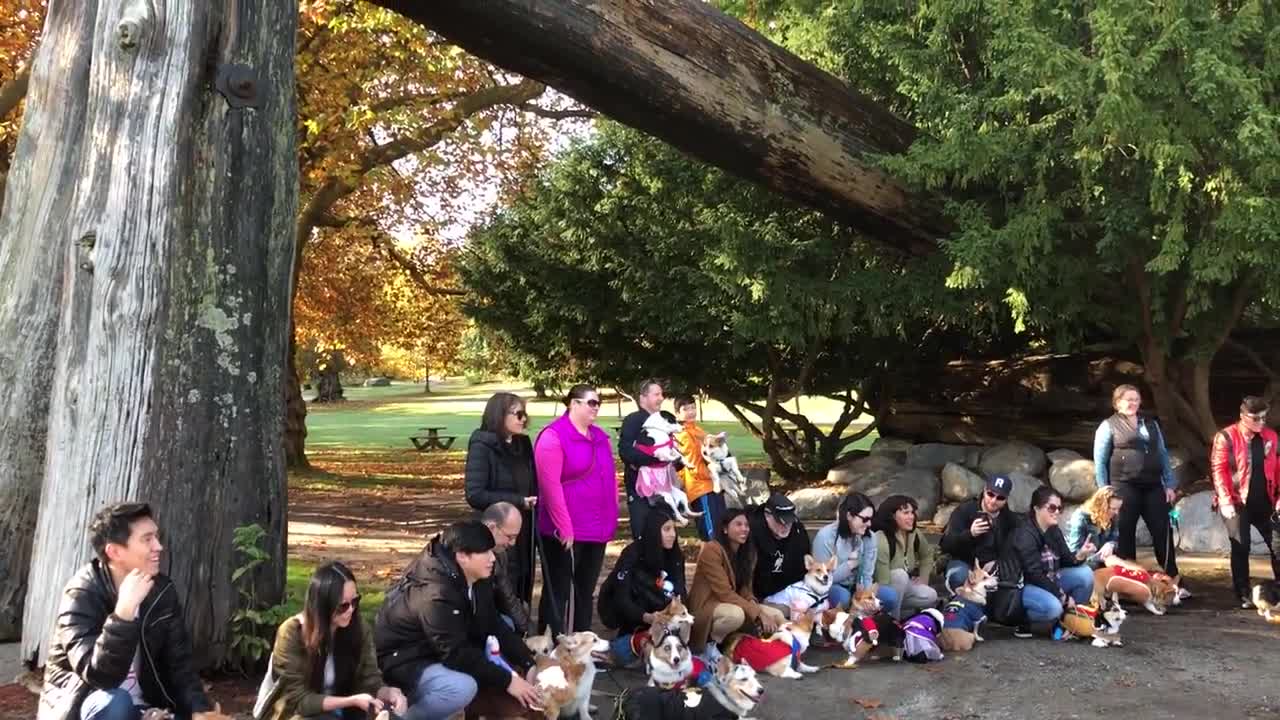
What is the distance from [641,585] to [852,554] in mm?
1617

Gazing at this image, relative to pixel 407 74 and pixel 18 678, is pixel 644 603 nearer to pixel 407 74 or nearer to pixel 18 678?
pixel 18 678

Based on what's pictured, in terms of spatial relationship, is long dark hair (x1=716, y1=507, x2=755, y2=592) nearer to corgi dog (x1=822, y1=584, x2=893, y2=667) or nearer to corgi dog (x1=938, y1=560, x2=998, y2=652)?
corgi dog (x1=822, y1=584, x2=893, y2=667)

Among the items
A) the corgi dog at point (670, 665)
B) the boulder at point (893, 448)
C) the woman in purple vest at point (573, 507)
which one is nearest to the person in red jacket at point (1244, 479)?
the woman in purple vest at point (573, 507)

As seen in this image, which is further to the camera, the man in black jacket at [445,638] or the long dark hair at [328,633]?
the man in black jacket at [445,638]

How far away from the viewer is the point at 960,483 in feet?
46.0

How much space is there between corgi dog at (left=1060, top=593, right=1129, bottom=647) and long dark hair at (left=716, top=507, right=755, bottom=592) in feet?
7.72

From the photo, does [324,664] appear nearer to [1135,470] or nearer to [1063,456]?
[1135,470]

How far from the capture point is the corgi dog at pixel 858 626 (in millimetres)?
6820

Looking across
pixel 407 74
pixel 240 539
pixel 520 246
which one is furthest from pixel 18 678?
pixel 407 74

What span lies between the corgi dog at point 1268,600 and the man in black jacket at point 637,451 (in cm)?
475

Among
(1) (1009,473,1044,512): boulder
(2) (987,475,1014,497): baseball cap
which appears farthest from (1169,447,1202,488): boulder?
(2) (987,475,1014,497): baseball cap

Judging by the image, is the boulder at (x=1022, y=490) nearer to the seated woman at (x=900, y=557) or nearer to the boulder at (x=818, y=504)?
the boulder at (x=818, y=504)

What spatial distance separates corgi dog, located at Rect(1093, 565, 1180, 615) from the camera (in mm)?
8195

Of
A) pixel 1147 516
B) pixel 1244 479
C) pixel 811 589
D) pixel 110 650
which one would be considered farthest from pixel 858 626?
pixel 110 650
